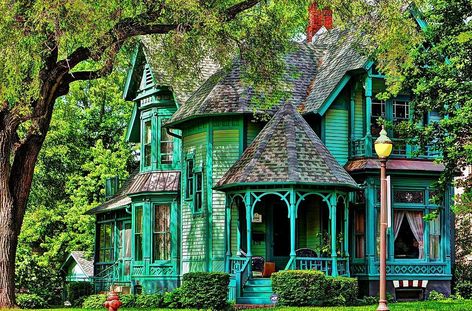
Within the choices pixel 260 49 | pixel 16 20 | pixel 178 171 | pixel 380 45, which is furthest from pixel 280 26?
pixel 178 171

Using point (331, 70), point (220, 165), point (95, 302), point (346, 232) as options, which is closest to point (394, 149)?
point (331, 70)

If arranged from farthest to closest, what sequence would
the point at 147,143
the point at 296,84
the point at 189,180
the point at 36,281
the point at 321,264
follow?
the point at 36,281, the point at 147,143, the point at 189,180, the point at 296,84, the point at 321,264

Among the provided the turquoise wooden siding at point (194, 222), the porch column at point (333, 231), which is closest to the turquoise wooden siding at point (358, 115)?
the porch column at point (333, 231)

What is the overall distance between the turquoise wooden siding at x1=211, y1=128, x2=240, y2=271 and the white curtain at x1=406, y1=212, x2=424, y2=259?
20.6 feet

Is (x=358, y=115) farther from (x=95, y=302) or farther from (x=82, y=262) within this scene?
(x=82, y=262)

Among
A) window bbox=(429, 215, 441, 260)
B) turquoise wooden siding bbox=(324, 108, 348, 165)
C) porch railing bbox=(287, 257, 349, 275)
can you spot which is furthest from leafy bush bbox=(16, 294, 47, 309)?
window bbox=(429, 215, 441, 260)

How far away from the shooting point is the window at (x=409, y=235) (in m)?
31.3

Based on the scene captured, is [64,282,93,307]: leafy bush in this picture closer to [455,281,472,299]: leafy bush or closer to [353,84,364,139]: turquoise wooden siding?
[353,84,364,139]: turquoise wooden siding

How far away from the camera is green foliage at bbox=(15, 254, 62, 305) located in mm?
39125

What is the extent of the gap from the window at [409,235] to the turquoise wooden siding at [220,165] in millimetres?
5933

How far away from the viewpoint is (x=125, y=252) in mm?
37781

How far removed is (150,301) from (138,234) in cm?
540

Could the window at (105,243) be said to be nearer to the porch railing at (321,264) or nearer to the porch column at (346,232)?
the porch railing at (321,264)

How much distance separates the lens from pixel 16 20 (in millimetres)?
20469
